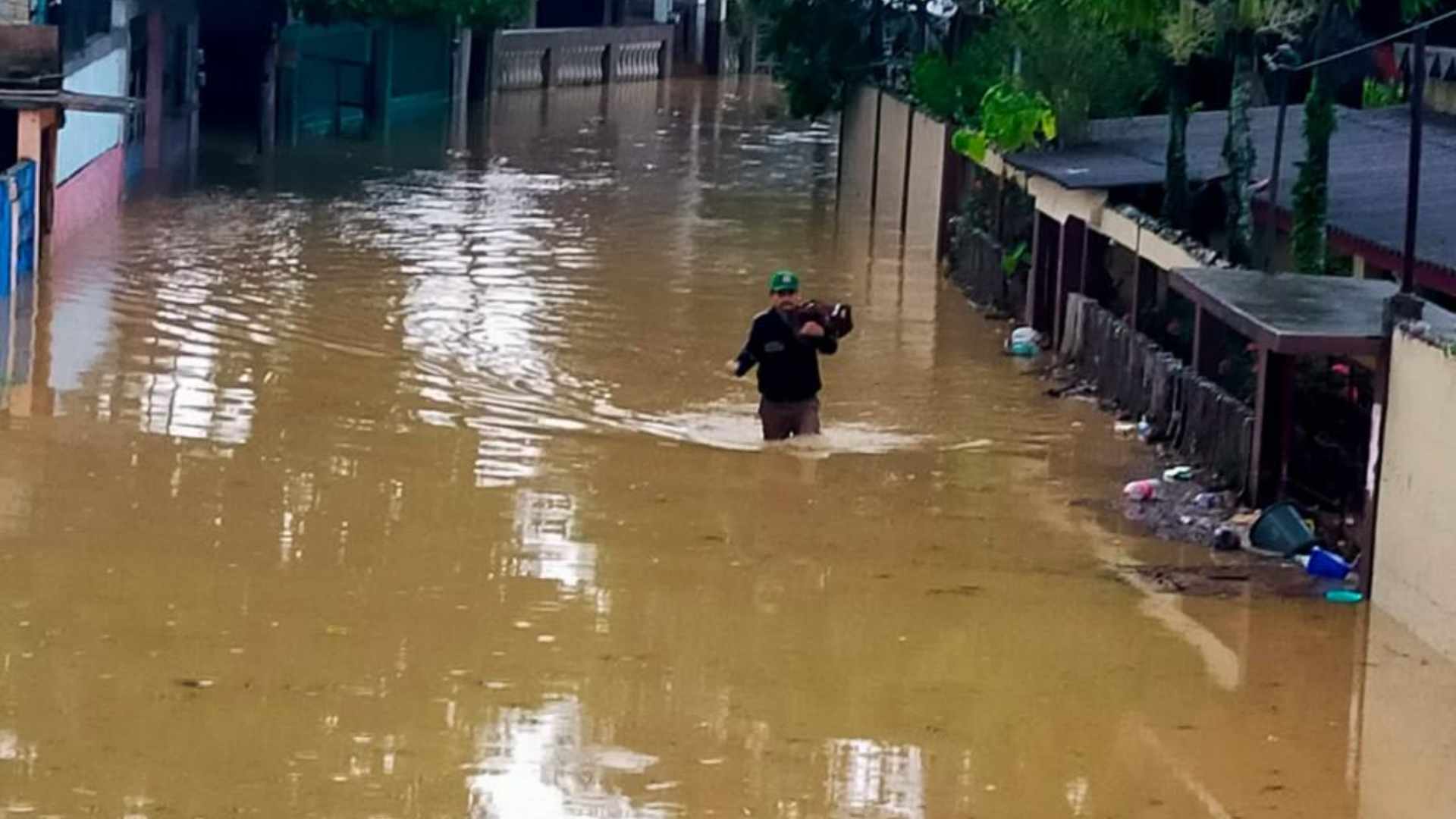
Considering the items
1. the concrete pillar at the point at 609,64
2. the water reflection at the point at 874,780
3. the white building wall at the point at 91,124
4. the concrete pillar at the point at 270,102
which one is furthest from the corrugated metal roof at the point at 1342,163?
the concrete pillar at the point at 609,64

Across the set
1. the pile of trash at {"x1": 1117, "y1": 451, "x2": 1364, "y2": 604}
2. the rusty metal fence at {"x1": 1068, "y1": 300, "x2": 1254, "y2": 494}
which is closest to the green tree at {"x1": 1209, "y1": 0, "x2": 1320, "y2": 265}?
the rusty metal fence at {"x1": 1068, "y1": 300, "x2": 1254, "y2": 494}

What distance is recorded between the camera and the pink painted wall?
2991cm

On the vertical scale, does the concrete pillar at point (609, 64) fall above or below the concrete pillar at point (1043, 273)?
above

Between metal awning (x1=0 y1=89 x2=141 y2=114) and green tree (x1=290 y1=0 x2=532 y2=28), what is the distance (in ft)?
65.9

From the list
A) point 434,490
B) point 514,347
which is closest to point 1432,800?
point 434,490

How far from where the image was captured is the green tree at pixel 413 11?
4606 centimetres

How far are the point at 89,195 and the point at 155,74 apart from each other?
1185 cm

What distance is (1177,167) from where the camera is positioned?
22.3 m

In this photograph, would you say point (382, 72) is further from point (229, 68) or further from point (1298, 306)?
point (1298, 306)

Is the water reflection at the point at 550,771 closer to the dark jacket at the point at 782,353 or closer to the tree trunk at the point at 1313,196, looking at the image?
the dark jacket at the point at 782,353

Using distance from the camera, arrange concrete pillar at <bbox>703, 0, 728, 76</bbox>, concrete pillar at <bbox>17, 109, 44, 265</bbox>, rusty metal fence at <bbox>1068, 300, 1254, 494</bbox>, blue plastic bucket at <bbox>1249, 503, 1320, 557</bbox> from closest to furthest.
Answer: blue plastic bucket at <bbox>1249, 503, 1320, 557</bbox> → rusty metal fence at <bbox>1068, 300, 1254, 494</bbox> → concrete pillar at <bbox>17, 109, 44, 265</bbox> → concrete pillar at <bbox>703, 0, 728, 76</bbox>

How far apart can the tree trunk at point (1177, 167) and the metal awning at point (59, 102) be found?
9.43 meters

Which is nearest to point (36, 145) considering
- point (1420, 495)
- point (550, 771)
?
point (1420, 495)

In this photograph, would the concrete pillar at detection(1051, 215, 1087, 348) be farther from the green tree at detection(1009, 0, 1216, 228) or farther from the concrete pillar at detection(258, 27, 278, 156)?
the concrete pillar at detection(258, 27, 278, 156)
